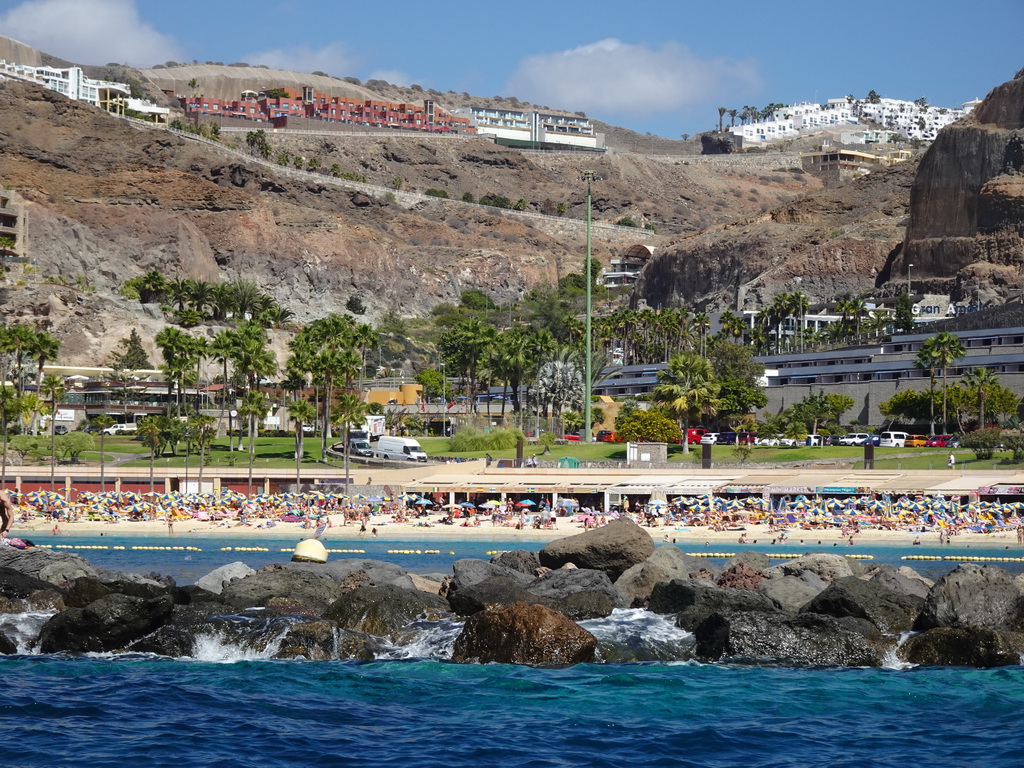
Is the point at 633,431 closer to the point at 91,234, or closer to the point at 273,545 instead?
the point at 273,545

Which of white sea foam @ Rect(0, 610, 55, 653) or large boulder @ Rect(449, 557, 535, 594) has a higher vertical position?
large boulder @ Rect(449, 557, 535, 594)

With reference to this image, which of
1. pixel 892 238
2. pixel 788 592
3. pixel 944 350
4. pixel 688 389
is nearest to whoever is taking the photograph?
pixel 788 592

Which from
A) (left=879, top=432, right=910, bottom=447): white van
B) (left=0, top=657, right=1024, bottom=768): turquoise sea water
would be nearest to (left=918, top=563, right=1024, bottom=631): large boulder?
(left=0, top=657, right=1024, bottom=768): turquoise sea water

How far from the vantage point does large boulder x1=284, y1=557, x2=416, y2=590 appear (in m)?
33.4

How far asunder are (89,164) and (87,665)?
148451mm

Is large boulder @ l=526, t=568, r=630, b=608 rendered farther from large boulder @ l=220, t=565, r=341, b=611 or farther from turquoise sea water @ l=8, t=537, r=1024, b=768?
large boulder @ l=220, t=565, r=341, b=611

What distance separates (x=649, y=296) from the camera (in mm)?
179625

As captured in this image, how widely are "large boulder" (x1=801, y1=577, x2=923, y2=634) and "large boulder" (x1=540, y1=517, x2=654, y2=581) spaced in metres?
6.84

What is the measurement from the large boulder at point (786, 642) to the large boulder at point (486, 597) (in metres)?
4.52

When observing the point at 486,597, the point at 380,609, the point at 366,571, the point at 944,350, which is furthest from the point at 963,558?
the point at 944,350

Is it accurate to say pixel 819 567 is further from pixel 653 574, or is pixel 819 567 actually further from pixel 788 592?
pixel 653 574

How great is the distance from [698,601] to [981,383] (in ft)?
181

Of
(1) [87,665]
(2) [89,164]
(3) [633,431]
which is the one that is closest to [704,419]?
(3) [633,431]

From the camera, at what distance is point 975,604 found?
27.9 metres
